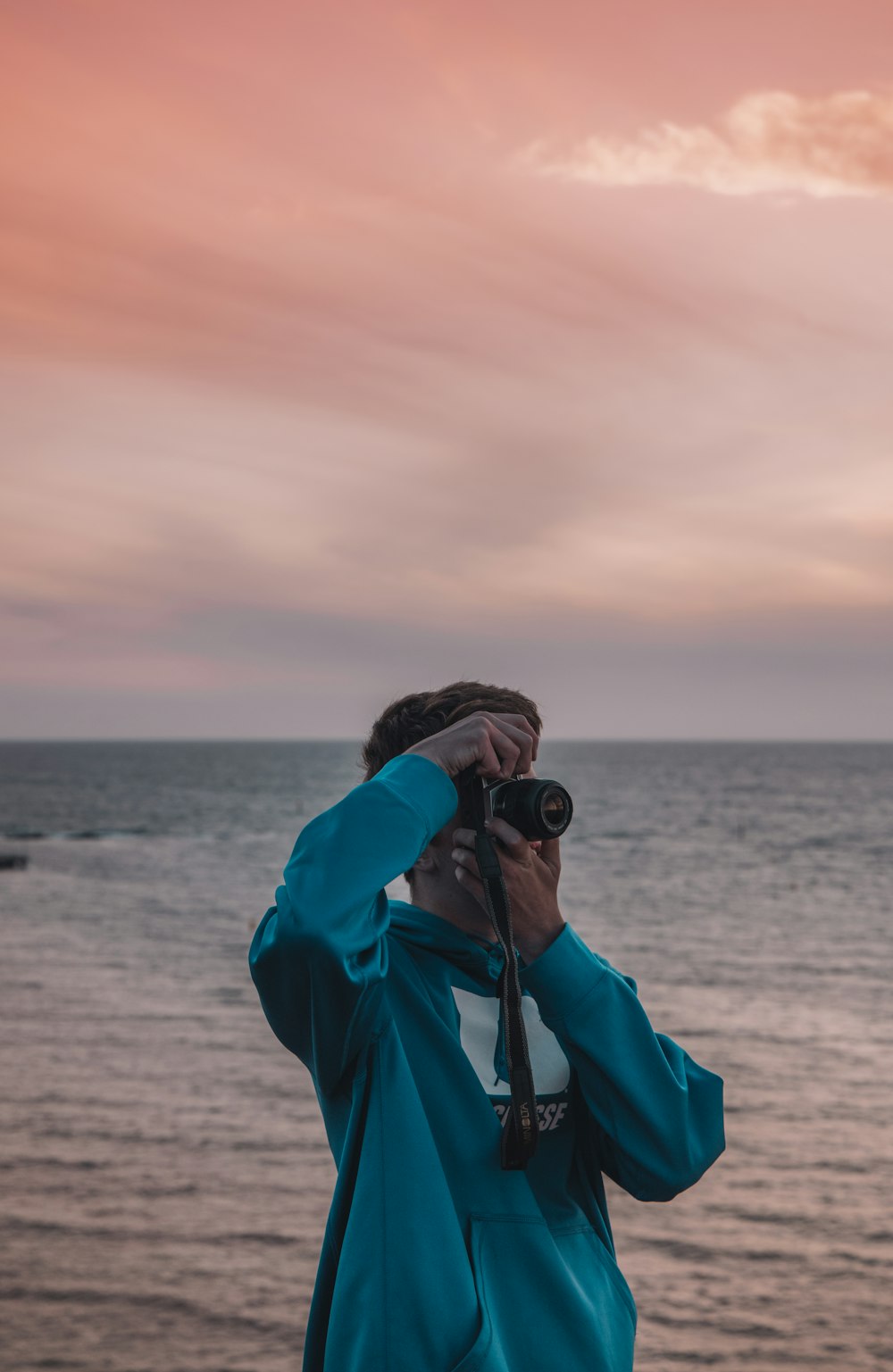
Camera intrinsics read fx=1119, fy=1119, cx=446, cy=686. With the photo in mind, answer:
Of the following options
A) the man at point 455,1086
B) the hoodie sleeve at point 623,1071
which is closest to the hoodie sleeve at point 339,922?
the man at point 455,1086

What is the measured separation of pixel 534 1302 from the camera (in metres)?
1.78

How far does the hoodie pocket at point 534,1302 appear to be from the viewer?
68.8 inches

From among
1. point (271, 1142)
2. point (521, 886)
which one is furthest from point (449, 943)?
point (271, 1142)

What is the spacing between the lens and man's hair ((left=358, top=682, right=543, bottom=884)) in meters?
2.23

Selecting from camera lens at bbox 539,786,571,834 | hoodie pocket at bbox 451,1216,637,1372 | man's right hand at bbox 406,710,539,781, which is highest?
man's right hand at bbox 406,710,539,781

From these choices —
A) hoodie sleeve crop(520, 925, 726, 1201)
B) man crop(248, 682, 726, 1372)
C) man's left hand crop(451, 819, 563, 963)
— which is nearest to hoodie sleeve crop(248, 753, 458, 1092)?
man crop(248, 682, 726, 1372)

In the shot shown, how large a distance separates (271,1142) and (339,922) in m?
10.0

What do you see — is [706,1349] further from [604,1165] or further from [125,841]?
[125,841]

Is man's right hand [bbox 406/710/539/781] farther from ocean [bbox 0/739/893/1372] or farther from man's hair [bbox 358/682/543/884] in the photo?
ocean [bbox 0/739/893/1372]

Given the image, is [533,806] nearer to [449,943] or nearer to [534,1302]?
[449,943]

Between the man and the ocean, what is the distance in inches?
236

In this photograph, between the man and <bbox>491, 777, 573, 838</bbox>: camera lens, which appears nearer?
the man

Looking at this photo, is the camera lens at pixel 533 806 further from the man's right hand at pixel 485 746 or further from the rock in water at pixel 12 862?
the rock in water at pixel 12 862

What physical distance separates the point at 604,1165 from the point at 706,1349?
640 cm
